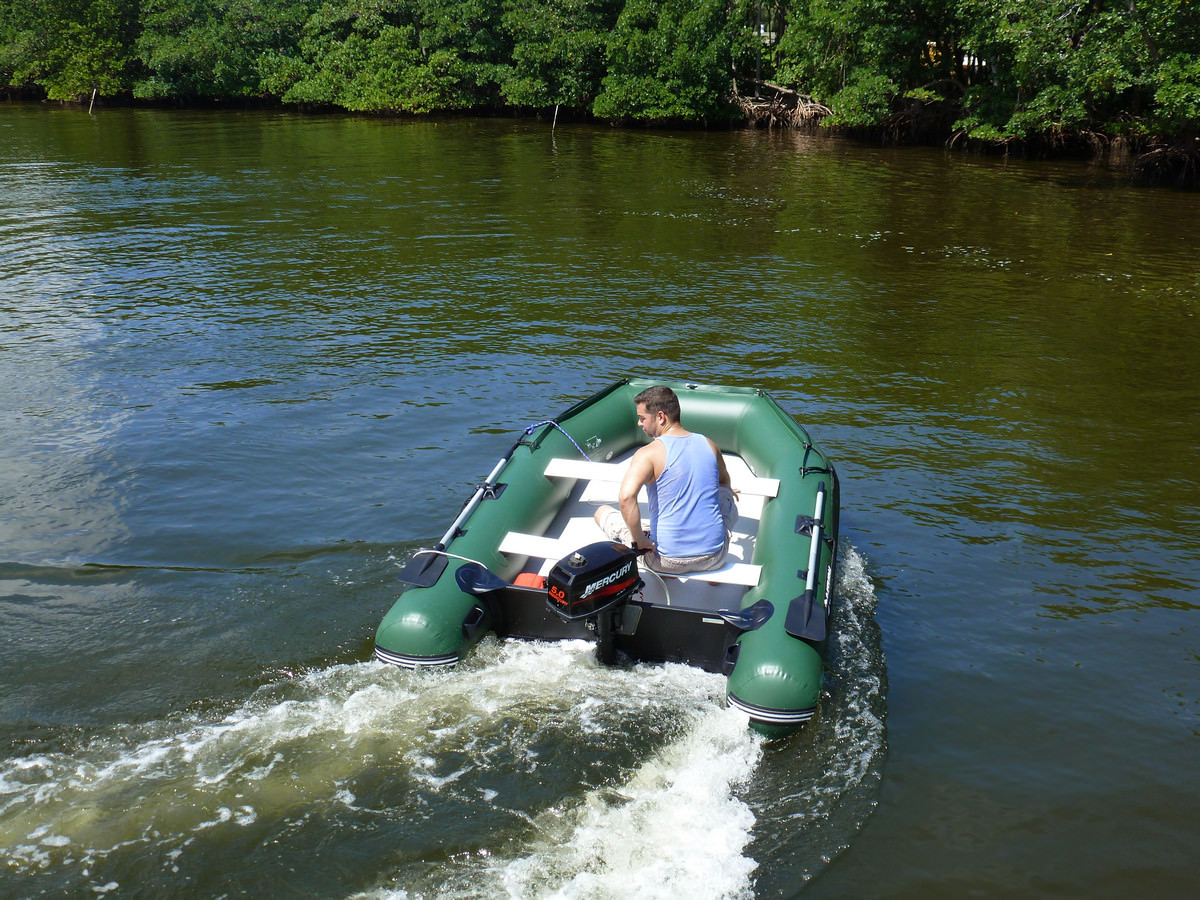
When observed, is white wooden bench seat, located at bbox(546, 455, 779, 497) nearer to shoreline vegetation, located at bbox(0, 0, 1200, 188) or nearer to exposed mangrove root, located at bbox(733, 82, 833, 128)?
shoreline vegetation, located at bbox(0, 0, 1200, 188)

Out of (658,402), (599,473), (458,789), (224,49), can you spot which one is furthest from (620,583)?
(224,49)

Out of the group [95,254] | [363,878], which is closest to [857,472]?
[363,878]

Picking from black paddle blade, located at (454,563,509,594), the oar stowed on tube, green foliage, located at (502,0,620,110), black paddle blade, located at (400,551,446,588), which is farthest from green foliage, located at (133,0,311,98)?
the oar stowed on tube

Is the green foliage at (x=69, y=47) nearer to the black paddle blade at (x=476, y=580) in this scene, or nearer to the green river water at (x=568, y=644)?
the green river water at (x=568, y=644)

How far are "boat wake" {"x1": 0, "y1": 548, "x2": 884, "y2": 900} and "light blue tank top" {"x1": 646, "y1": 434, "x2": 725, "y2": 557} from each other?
2.05 ft

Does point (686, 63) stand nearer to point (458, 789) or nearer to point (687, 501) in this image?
point (687, 501)

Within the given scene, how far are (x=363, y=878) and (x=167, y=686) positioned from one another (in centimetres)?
168

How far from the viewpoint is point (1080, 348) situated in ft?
→ 31.3

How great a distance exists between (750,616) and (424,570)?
5.05 feet

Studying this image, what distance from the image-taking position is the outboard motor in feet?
13.4

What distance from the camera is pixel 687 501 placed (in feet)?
15.3

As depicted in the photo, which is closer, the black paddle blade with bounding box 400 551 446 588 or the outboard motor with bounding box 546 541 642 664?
the outboard motor with bounding box 546 541 642 664

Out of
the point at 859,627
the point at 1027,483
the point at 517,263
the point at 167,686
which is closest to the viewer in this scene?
the point at 167,686

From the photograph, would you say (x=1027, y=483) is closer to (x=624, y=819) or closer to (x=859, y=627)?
(x=859, y=627)
